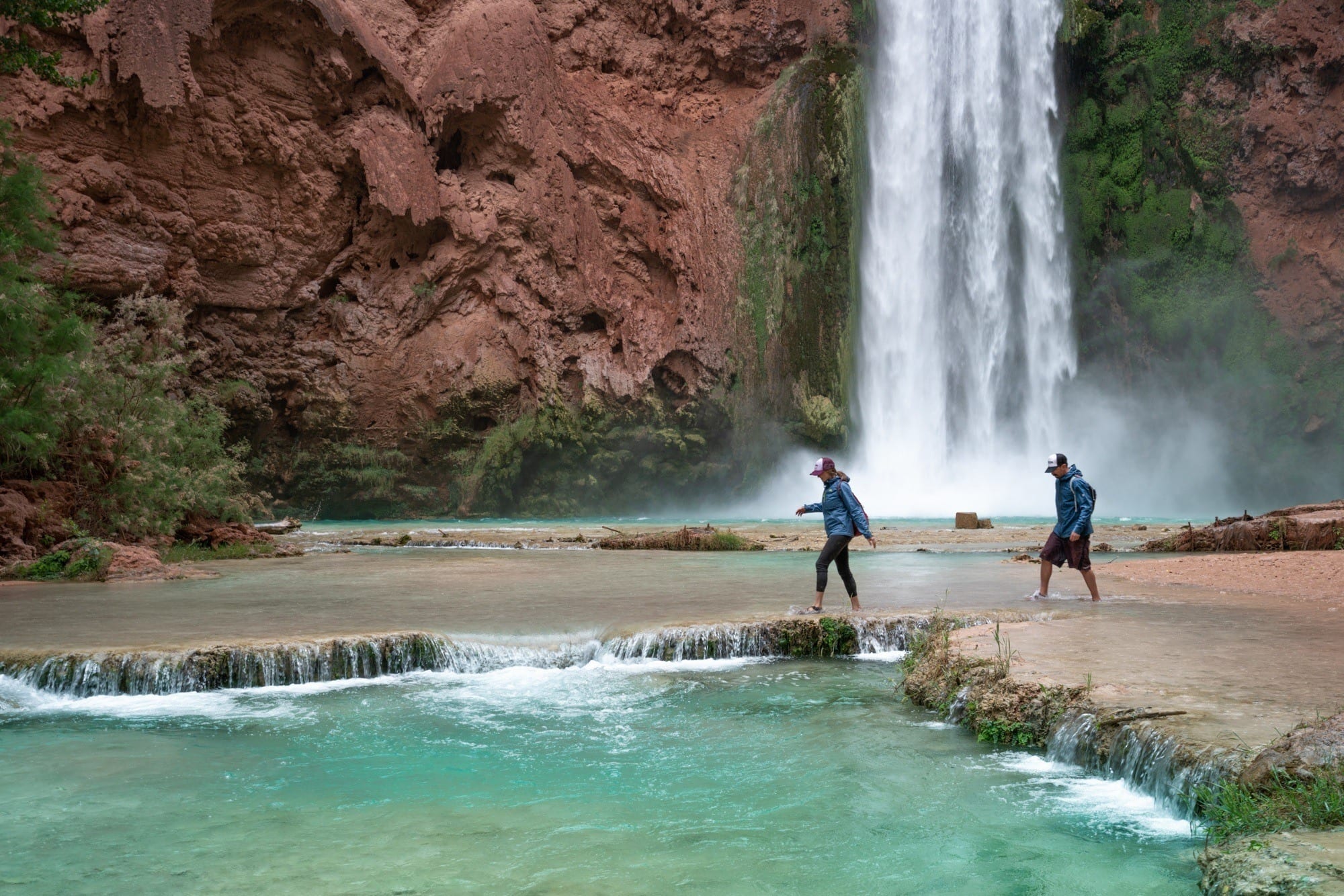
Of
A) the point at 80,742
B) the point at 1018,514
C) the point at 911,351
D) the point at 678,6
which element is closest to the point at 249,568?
the point at 80,742

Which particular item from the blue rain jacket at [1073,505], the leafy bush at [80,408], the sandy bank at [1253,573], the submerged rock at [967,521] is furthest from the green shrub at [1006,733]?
the submerged rock at [967,521]

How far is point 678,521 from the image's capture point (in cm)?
3578

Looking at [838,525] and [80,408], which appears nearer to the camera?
[838,525]

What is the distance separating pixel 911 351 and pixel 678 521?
11.9 m

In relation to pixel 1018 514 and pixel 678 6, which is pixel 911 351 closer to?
pixel 1018 514

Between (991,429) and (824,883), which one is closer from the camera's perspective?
(824,883)

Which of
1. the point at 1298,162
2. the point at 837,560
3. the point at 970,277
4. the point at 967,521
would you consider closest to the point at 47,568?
the point at 837,560

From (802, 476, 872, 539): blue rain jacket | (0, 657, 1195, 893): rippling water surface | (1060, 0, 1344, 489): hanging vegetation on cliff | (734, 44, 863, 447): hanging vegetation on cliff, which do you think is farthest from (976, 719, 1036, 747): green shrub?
(1060, 0, 1344, 489): hanging vegetation on cliff

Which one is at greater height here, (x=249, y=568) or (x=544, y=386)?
(x=544, y=386)

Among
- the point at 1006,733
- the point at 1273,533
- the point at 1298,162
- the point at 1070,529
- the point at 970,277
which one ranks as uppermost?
the point at 1298,162

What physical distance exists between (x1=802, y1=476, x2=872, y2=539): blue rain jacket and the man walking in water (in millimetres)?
2222

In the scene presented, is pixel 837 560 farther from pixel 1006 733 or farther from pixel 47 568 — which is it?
pixel 47 568

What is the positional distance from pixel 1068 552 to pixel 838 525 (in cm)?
271

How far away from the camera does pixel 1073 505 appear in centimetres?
1108
